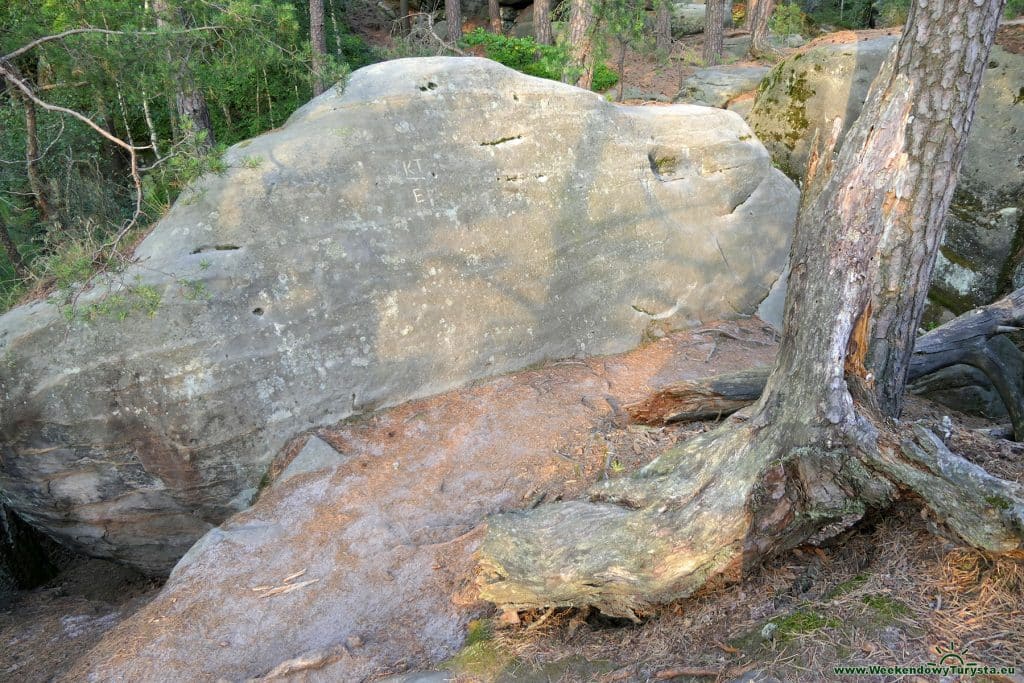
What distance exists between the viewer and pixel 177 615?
4773mm

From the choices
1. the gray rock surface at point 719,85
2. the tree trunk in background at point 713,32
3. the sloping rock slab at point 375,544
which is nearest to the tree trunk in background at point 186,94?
the sloping rock slab at point 375,544

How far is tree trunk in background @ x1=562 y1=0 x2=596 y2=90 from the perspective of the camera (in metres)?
10.0

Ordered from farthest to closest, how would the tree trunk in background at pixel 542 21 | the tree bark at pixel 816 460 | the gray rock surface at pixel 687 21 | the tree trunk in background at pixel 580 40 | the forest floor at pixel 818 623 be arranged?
the gray rock surface at pixel 687 21 → the tree trunk in background at pixel 542 21 → the tree trunk in background at pixel 580 40 → the tree bark at pixel 816 460 → the forest floor at pixel 818 623

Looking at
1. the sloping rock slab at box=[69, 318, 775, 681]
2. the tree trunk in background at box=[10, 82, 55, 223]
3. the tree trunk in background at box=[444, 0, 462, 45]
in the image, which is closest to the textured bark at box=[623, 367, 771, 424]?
the sloping rock slab at box=[69, 318, 775, 681]

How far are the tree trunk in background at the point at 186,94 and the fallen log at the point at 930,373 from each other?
4.30 metres

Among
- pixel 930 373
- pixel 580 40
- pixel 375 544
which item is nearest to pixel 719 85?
pixel 580 40

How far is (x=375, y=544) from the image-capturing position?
526 cm

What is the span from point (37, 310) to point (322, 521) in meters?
3.07

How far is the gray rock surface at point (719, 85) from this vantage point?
13508 mm

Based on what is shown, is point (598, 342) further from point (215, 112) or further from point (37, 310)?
point (215, 112)

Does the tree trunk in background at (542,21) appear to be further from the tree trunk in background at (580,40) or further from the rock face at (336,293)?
the rock face at (336,293)

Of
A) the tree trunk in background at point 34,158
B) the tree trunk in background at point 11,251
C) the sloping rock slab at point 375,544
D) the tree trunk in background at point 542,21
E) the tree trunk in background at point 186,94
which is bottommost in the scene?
the sloping rock slab at point 375,544

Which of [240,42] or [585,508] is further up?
[240,42]

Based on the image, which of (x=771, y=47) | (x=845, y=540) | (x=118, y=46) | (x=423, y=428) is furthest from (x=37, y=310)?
(x=771, y=47)
